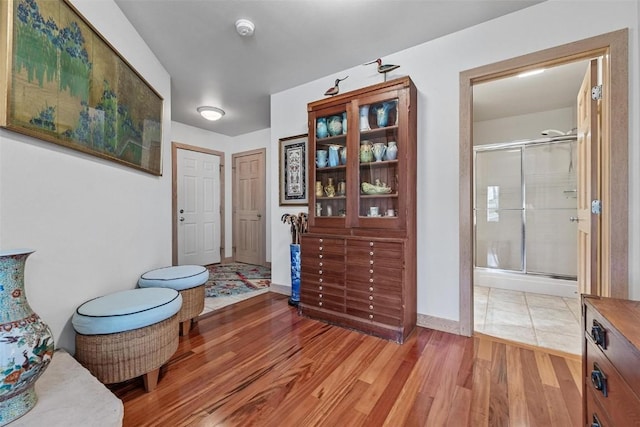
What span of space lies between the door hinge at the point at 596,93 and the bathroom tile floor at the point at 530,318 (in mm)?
1723

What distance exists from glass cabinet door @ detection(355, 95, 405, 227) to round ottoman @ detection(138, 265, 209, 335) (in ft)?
4.73

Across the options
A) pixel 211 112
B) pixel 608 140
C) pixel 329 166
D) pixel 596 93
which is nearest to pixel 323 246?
pixel 329 166

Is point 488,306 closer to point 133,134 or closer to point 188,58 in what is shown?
point 133,134

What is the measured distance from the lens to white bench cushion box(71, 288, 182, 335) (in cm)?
125

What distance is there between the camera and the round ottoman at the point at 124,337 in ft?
4.13

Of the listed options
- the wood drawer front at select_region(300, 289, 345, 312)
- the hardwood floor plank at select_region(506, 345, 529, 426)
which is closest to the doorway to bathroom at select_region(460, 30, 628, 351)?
the hardwood floor plank at select_region(506, 345, 529, 426)

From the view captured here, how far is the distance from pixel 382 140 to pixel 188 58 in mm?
1980

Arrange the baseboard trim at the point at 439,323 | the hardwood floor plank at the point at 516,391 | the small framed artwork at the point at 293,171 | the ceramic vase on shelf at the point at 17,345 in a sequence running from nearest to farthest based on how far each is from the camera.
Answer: the ceramic vase on shelf at the point at 17,345 → the hardwood floor plank at the point at 516,391 → the baseboard trim at the point at 439,323 → the small framed artwork at the point at 293,171

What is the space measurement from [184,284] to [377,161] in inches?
72.2

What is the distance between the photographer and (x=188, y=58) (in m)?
2.43

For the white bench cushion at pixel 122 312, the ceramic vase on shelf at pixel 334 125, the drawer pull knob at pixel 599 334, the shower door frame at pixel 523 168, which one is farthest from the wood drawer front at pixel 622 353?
the shower door frame at pixel 523 168

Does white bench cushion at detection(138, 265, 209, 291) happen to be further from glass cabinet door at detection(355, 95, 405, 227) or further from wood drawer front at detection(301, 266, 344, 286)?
glass cabinet door at detection(355, 95, 405, 227)

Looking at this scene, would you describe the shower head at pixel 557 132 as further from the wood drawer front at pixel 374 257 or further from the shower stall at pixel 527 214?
the wood drawer front at pixel 374 257

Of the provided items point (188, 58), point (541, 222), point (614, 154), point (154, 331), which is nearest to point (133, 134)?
point (188, 58)
